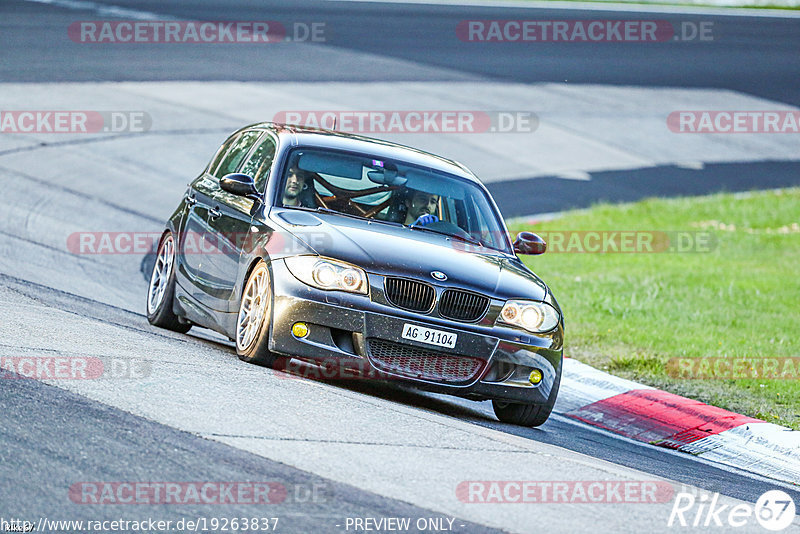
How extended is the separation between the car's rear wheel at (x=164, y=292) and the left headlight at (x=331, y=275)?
2350 mm

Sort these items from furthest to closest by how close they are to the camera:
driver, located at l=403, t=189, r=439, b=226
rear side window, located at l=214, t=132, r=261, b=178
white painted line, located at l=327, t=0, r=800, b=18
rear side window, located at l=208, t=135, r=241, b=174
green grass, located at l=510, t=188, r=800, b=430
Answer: white painted line, located at l=327, t=0, r=800, b=18, green grass, located at l=510, t=188, r=800, b=430, rear side window, located at l=208, t=135, r=241, b=174, rear side window, located at l=214, t=132, r=261, b=178, driver, located at l=403, t=189, r=439, b=226

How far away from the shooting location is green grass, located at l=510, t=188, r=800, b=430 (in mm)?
11133

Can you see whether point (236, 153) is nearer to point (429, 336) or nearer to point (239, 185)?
point (239, 185)

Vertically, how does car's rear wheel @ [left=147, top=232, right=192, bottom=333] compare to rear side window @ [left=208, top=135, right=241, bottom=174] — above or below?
below

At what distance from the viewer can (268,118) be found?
21.5 m

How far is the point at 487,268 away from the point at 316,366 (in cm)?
131

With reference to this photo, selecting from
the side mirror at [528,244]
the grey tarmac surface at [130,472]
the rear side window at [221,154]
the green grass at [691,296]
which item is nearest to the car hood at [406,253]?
the side mirror at [528,244]

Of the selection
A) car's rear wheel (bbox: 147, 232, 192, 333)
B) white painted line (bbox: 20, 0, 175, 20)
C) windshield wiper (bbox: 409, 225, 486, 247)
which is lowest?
car's rear wheel (bbox: 147, 232, 192, 333)

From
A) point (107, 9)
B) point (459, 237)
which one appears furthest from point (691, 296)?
point (107, 9)

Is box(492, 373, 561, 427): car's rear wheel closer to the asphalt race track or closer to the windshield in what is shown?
the asphalt race track

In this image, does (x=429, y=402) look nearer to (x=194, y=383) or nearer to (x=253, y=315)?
(x=253, y=315)

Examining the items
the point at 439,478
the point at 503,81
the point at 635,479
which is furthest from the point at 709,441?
the point at 503,81

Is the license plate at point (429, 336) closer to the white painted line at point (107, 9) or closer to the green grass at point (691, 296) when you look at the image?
the green grass at point (691, 296)

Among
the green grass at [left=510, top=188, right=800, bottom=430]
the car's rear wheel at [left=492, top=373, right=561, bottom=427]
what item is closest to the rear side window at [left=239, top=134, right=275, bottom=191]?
the car's rear wheel at [left=492, top=373, right=561, bottom=427]
